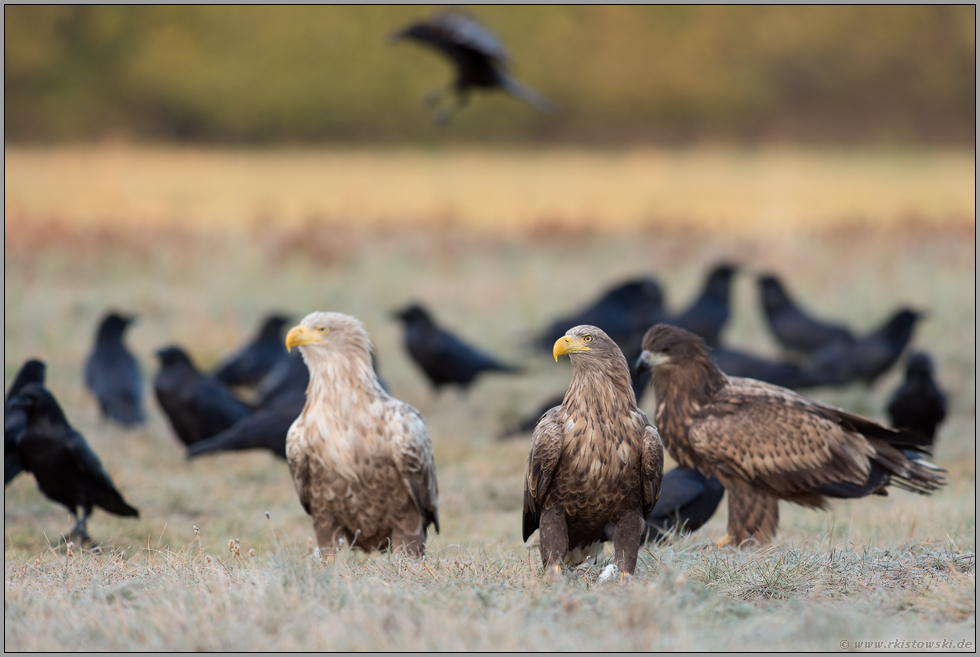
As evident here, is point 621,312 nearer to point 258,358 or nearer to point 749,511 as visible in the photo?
point 258,358

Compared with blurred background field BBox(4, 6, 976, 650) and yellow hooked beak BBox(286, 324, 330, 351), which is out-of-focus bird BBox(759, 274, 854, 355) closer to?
blurred background field BBox(4, 6, 976, 650)

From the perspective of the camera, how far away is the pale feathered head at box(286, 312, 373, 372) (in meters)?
4.43

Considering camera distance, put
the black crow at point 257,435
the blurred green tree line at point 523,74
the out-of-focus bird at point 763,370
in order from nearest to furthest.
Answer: the black crow at point 257,435 < the out-of-focus bird at point 763,370 < the blurred green tree line at point 523,74

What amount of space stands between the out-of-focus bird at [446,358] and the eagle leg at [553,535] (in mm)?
5152

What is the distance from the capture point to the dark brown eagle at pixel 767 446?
15.9 feet

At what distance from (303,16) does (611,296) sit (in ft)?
68.9

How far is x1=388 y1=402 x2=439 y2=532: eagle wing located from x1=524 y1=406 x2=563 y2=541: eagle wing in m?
0.60

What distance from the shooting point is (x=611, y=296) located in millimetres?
10289

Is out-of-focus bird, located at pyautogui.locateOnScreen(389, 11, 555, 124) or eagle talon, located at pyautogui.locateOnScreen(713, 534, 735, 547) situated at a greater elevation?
out-of-focus bird, located at pyautogui.locateOnScreen(389, 11, 555, 124)

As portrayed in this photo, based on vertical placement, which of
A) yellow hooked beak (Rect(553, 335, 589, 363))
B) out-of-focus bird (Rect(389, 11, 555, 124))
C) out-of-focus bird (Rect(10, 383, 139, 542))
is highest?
out-of-focus bird (Rect(389, 11, 555, 124))

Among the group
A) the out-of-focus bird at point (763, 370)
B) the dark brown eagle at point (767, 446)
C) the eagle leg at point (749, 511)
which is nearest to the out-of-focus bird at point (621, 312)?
the out-of-focus bird at point (763, 370)

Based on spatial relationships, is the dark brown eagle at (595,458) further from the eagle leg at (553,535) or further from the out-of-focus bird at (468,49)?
the out-of-focus bird at (468,49)

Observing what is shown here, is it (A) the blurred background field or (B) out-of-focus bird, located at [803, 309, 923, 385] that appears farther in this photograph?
(B) out-of-focus bird, located at [803, 309, 923, 385]


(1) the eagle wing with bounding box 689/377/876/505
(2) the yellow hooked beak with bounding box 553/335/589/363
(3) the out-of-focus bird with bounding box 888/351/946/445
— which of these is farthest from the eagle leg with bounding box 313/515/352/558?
(3) the out-of-focus bird with bounding box 888/351/946/445
